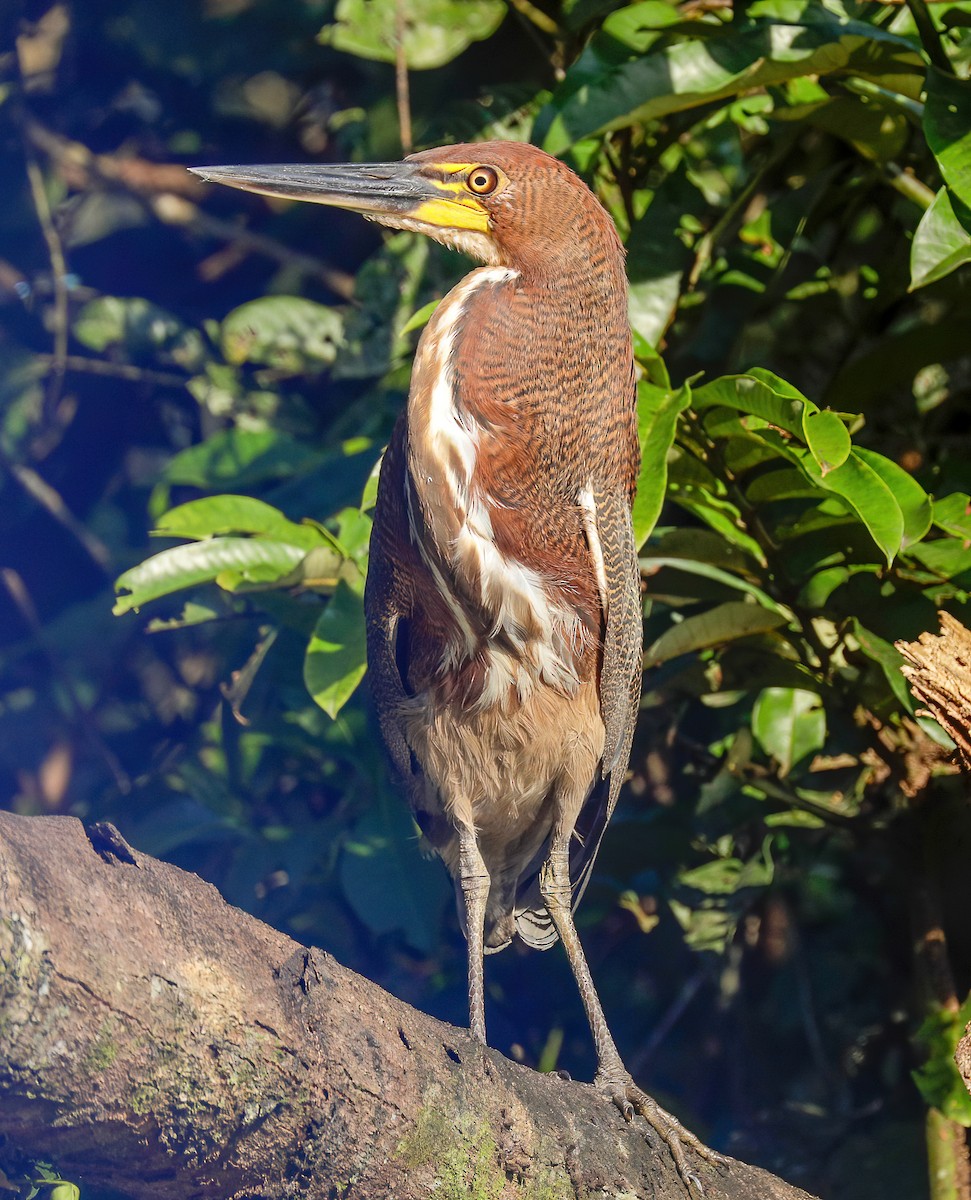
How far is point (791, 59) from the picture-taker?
7.41 feet

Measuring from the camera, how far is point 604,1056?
2.22 meters

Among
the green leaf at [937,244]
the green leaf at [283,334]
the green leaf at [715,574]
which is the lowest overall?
the green leaf at [283,334]

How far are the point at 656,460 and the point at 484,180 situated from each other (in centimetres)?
62

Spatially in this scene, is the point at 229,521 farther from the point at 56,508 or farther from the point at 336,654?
the point at 56,508

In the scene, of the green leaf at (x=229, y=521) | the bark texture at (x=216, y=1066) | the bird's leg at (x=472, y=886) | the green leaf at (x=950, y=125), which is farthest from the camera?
the bird's leg at (x=472, y=886)

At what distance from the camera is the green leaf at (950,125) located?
2.00 meters

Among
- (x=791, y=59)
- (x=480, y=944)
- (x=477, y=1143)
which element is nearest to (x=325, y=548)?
(x=480, y=944)

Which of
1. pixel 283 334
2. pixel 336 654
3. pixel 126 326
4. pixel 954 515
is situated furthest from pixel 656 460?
pixel 126 326

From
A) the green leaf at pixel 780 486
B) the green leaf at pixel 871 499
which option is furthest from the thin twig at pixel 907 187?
the green leaf at pixel 871 499

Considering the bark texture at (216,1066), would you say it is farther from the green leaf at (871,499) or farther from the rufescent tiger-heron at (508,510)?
the green leaf at (871,499)

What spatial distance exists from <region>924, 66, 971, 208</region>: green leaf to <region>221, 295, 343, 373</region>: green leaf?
153 centimetres

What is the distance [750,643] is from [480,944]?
0.84 metres

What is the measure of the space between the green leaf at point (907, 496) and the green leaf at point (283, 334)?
152cm

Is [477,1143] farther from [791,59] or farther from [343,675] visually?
[791,59]
